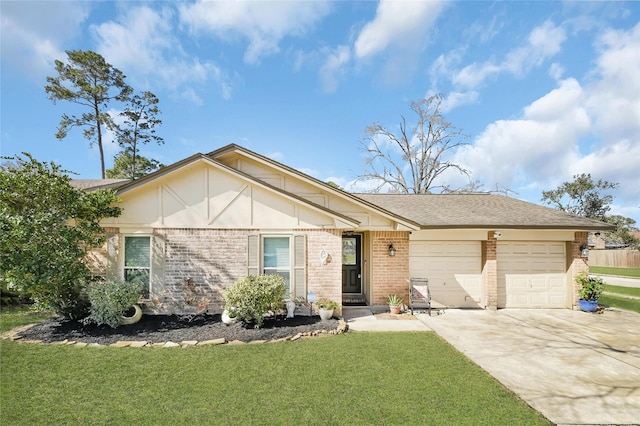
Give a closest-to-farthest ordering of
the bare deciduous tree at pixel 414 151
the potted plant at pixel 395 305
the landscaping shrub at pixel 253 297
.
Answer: the landscaping shrub at pixel 253 297
the potted plant at pixel 395 305
the bare deciduous tree at pixel 414 151

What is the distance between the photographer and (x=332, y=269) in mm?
8461

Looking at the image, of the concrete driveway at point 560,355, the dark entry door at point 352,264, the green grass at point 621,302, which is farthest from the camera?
the dark entry door at point 352,264

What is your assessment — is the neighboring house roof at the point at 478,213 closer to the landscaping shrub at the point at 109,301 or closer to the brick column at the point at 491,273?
the brick column at the point at 491,273

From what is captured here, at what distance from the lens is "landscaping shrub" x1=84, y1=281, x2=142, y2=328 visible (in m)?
7.14

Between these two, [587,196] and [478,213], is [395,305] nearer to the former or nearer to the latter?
[478,213]

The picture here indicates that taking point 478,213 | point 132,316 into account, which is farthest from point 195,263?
point 478,213

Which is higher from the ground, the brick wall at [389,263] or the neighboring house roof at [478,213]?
the neighboring house roof at [478,213]

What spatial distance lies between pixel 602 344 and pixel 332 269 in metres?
6.52


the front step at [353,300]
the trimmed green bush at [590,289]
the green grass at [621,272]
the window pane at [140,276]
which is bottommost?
the green grass at [621,272]

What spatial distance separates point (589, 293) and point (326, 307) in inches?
349

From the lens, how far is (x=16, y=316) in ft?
27.6

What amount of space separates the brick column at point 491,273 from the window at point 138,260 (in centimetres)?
1062

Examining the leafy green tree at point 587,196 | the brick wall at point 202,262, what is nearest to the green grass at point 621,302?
the brick wall at point 202,262

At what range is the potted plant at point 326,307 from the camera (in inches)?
315
